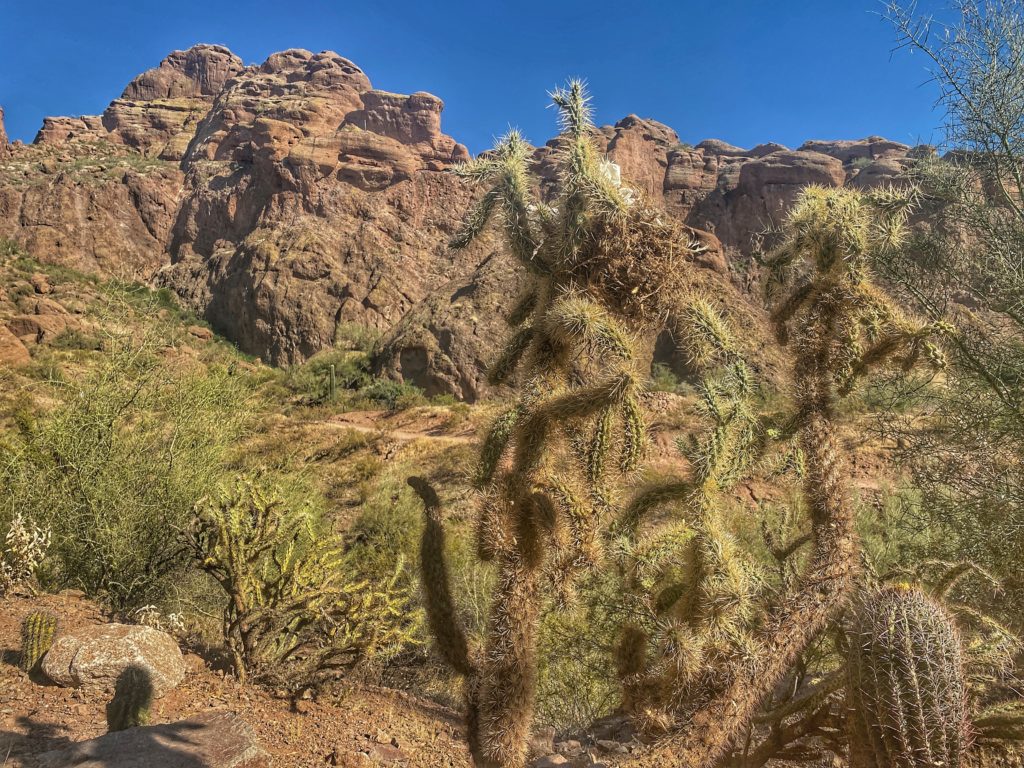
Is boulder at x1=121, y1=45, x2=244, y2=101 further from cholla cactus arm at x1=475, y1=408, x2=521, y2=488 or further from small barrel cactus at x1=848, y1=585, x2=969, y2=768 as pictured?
small barrel cactus at x1=848, y1=585, x2=969, y2=768

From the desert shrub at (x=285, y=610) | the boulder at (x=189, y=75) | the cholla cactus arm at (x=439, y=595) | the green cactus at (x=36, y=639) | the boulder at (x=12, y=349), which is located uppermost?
the boulder at (x=189, y=75)

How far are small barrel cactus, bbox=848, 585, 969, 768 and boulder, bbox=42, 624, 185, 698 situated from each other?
13.1 ft

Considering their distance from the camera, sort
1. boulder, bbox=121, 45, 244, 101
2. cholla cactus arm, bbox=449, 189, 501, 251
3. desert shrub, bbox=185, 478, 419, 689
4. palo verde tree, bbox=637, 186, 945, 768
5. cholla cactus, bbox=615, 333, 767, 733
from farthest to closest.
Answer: boulder, bbox=121, 45, 244, 101
desert shrub, bbox=185, 478, 419, 689
cholla cactus arm, bbox=449, 189, 501, 251
cholla cactus, bbox=615, 333, 767, 733
palo verde tree, bbox=637, 186, 945, 768

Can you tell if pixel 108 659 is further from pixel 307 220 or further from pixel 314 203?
pixel 314 203

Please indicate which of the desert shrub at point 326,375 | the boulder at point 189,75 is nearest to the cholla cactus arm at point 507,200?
the desert shrub at point 326,375

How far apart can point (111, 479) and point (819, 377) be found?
19.2 ft

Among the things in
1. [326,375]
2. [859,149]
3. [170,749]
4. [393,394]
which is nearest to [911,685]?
[170,749]

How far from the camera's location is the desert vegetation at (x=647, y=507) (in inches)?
82.7

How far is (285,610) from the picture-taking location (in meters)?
4.60

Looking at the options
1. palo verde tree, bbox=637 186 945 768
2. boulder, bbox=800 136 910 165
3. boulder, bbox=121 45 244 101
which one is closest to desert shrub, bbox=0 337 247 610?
palo verde tree, bbox=637 186 945 768

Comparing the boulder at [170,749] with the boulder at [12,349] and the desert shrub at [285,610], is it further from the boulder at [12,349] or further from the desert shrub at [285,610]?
the boulder at [12,349]

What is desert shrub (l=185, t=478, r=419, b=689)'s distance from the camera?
178 inches

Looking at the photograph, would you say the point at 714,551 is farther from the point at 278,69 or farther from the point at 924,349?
the point at 278,69

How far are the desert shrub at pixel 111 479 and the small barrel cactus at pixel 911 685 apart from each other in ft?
16.9
